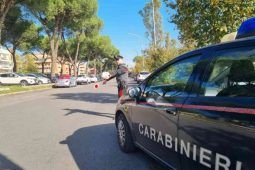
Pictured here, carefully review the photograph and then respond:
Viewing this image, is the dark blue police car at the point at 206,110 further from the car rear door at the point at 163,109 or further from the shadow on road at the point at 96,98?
the shadow on road at the point at 96,98

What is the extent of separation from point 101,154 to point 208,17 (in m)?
6.30

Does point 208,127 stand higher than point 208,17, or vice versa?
point 208,17

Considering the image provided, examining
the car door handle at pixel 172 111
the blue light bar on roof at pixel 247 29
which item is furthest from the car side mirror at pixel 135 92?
the blue light bar on roof at pixel 247 29

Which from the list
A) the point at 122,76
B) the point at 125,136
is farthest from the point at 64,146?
the point at 122,76

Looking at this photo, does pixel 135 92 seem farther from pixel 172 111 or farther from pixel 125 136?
pixel 172 111

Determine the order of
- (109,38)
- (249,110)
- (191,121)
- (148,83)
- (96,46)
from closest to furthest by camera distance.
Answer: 1. (249,110)
2. (191,121)
3. (148,83)
4. (96,46)
5. (109,38)

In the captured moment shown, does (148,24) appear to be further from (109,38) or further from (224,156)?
(109,38)

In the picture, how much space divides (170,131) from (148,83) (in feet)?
3.96

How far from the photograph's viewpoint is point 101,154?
17.9ft

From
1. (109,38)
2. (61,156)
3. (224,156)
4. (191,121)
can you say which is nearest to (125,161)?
(61,156)

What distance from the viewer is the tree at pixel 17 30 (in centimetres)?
3774

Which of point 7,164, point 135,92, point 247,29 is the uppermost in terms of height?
point 247,29

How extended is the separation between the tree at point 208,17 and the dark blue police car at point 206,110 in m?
5.89

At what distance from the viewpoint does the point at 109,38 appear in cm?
9106
